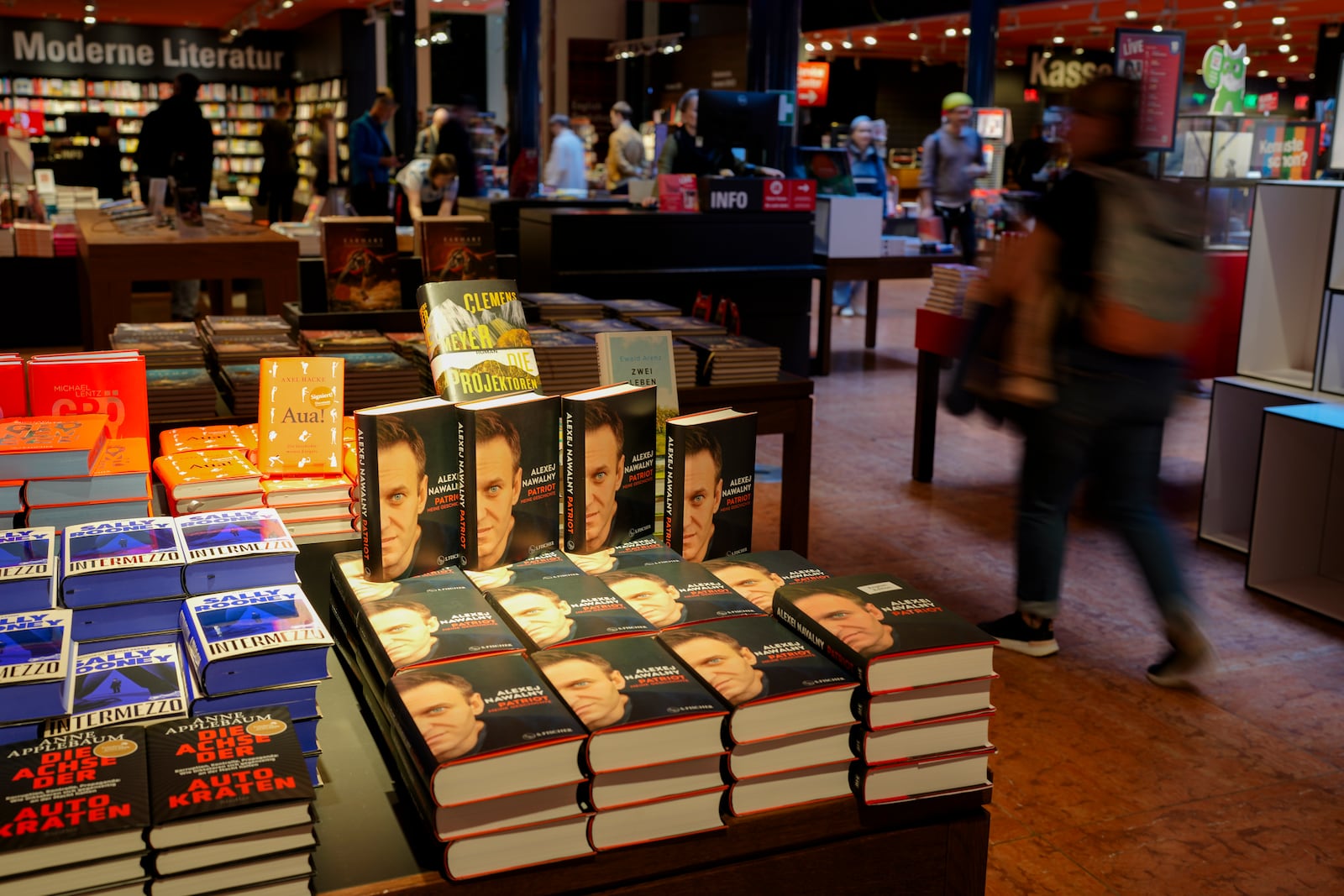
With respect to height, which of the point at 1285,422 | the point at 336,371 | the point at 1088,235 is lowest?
the point at 1285,422

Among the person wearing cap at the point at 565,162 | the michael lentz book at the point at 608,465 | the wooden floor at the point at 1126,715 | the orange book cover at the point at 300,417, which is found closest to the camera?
the michael lentz book at the point at 608,465

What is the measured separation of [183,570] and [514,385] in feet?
1.94

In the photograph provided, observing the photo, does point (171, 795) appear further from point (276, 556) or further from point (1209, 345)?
point (1209, 345)

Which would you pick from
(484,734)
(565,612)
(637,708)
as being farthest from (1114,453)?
(484,734)

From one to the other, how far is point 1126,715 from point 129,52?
19.9 m

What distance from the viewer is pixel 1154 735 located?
288cm

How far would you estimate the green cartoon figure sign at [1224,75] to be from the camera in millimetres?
6672

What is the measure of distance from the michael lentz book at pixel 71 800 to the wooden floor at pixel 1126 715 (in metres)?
1.68

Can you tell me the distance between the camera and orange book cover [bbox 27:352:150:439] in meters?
2.02

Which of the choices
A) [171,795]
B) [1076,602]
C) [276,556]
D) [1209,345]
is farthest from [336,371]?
[1209,345]

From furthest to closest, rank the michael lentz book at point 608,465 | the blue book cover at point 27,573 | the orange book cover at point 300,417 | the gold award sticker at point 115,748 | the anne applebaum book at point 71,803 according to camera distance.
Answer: the orange book cover at point 300,417 → the michael lentz book at point 608,465 → the blue book cover at point 27,573 → the gold award sticker at point 115,748 → the anne applebaum book at point 71,803

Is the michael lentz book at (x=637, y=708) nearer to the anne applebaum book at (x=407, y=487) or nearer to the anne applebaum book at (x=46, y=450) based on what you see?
the anne applebaum book at (x=407, y=487)

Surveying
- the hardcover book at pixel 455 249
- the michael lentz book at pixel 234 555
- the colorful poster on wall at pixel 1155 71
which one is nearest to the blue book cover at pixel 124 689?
the michael lentz book at pixel 234 555

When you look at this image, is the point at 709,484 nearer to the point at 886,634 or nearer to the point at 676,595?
the point at 676,595
